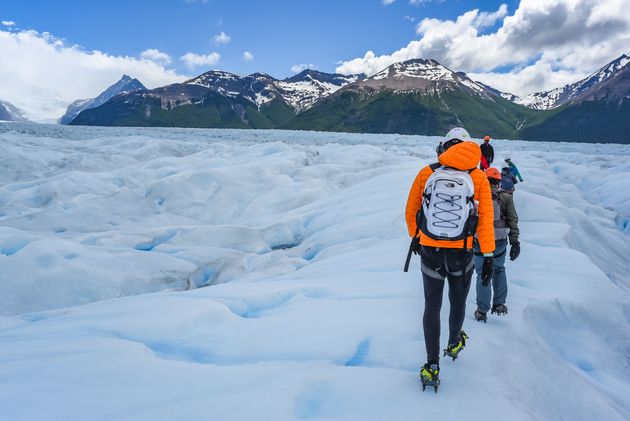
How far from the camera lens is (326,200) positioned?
54.6 feet

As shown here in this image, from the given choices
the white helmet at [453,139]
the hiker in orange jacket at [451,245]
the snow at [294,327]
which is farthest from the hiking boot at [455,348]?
the white helmet at [453,139]

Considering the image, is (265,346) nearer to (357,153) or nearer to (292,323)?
(292,323)

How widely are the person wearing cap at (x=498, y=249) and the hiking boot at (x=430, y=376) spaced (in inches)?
70.4

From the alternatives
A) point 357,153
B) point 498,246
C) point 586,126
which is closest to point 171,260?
point 498,246

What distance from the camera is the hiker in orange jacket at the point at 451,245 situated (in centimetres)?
318

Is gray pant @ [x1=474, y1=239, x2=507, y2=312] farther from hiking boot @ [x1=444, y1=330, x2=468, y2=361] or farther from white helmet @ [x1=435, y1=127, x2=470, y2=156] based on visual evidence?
white helmet @ [x1=435, y1=127, x2=470, y2=156]

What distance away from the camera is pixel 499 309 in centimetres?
492

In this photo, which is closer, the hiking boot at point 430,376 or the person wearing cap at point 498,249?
the hiking boot at point 430,376

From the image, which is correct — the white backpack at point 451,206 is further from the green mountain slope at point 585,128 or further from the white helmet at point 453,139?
the green mountain slope at point 585,128

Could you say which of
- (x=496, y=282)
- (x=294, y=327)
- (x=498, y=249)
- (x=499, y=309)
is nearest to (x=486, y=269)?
(x=498, y=249)

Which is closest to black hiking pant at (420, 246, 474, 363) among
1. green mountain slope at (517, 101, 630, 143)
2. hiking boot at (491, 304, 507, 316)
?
hiking boot at (491, 304, 507, 316)

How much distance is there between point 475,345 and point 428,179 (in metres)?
2.00

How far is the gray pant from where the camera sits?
15.4 feet

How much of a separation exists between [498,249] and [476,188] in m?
1.92
